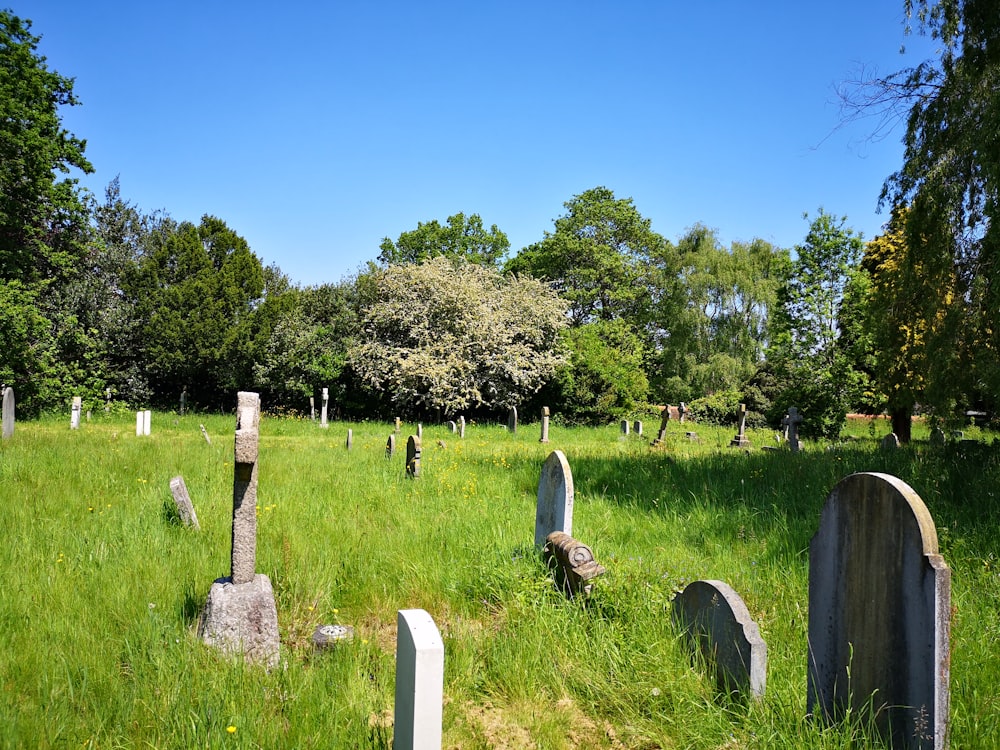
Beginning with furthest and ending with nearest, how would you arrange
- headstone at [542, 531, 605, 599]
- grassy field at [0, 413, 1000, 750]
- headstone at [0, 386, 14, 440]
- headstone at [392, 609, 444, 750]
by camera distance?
headstone at [0, 386, 14, 440] < headstone at [542, 531, 605, 599] < grassy field at [0, 413, 1000, 750] < headstone at [392, 609, 444, 750]

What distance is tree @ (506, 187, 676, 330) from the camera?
34250mm

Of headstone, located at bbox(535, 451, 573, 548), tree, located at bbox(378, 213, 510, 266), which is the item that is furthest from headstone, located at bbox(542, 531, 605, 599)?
tree, located at bbox(378, 213, 510, 266)

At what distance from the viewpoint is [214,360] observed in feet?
95.1

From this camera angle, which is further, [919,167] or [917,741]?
[919,167]

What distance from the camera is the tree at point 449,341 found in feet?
85.4

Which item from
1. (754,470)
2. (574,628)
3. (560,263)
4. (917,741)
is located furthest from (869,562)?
(560,263)

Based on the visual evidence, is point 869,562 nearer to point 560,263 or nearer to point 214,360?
point 214,360

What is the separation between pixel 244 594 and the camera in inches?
159

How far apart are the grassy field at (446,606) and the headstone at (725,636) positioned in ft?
0.35

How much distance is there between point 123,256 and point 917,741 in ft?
113

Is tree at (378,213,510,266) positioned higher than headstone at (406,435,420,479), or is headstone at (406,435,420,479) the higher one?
tree at (378,213,510,266)

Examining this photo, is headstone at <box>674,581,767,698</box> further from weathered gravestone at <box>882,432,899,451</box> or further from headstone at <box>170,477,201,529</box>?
weathered gravestone at <box>882,432,899,451</box>

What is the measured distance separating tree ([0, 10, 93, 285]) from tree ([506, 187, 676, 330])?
20826 millimetres

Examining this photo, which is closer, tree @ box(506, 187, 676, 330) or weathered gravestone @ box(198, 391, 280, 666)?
weathered gravestone @ box(198, 391, 280, 666)
